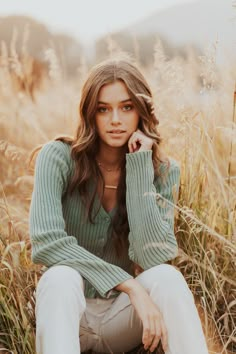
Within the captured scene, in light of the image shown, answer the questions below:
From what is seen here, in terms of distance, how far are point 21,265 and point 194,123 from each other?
93 centimetres

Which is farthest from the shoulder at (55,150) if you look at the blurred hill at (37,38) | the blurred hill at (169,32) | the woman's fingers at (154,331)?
the blurred hill at (37,38)

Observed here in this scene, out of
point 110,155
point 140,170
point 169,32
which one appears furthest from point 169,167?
point 169,32

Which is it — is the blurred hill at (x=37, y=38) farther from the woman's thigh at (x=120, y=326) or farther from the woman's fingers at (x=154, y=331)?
the woman's fingers at (x=154, y=331)

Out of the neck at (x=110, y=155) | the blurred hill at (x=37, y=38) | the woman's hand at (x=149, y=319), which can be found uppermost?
the blurred hill at (x=37, y=38)

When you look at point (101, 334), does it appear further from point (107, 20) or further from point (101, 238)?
point (107, 20)

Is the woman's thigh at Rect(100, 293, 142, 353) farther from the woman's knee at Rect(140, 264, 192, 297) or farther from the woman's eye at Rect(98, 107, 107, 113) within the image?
the woman's eye at Rect(98, 107, 107, 113)

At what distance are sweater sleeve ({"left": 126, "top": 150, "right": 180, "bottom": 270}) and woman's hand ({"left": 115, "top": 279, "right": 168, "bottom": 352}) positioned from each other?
0.25 meters

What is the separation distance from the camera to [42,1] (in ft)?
21.7

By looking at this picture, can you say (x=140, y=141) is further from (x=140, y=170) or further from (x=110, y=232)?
(x=110, y=232)

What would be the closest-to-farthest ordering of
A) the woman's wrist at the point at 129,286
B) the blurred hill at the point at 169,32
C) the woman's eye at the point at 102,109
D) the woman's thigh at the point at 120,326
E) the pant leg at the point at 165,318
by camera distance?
the pant leg at the point at 165,318
the woman's wrist at the point at 129,286
the woman's thigh at the point at 120,326
the woman's eye at the point at 102,109
the blurred hill at the point at 169,32

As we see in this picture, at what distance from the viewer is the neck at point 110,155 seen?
9.58 ft

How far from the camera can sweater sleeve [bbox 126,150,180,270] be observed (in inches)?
104

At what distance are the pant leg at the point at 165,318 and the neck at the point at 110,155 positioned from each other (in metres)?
0.59

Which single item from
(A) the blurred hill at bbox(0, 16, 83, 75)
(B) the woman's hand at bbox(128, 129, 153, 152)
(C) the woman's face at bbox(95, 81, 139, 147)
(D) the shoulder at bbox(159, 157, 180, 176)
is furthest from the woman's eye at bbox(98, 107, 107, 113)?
(A) the blurred hill at bbox(0, 16, 83, 75)
